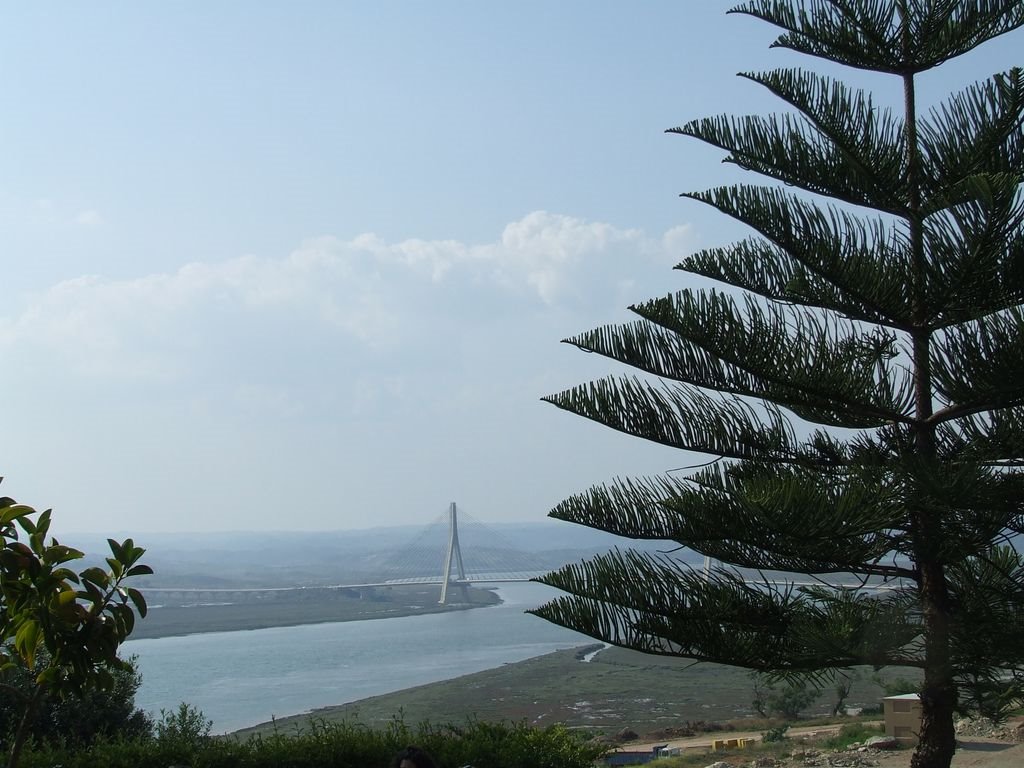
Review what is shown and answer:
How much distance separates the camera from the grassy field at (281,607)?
163ft

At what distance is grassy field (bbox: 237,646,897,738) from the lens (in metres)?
19.9

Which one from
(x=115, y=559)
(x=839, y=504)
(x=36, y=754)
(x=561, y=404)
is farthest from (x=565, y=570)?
(x=36, y=754)

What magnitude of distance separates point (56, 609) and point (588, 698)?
71.8 feet

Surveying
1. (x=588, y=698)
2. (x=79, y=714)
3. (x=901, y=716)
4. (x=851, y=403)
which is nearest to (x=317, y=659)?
(x=588, y=698)

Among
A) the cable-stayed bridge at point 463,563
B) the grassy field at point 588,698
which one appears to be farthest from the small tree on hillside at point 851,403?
the cable-stayed bridge at point 463,563

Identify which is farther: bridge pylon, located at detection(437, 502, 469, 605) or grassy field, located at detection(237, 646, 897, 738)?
bridge pylon, located at detection(437, 502, 469, 605)

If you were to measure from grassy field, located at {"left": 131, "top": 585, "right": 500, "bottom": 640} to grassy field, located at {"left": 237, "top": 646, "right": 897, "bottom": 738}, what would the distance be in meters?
22.5

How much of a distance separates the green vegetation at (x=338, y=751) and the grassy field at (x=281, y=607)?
41.2m

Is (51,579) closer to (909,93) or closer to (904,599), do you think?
(904,599)

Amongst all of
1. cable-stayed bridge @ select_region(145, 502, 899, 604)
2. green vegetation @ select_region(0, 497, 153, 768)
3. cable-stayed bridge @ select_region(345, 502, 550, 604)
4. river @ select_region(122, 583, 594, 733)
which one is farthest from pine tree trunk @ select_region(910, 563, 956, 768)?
cable-stayed bridge @ select_region(345, 502, 550, 604)

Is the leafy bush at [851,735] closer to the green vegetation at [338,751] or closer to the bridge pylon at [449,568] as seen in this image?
the green vegetation at [338,751]

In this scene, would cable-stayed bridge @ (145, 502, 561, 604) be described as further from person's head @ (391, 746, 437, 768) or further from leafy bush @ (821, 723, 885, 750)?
person's head @ (391, 746, 437, 768)

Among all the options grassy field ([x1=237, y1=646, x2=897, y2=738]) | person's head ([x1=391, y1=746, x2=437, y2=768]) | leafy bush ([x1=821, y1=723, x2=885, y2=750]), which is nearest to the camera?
person's head ([x1=391, y1=746, x2=437, y2=768])

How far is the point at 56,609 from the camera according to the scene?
9.25 feet
